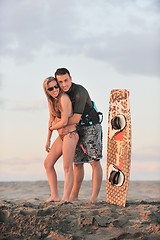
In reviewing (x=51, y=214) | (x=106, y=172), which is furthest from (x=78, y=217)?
(x=106, y=172)

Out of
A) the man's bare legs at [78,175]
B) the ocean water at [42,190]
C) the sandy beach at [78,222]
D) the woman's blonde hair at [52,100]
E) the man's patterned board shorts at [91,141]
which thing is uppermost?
the woman's blonde hair at [52,100]

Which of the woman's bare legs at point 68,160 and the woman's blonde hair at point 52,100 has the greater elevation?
the woman's blonde hair at point 52,100

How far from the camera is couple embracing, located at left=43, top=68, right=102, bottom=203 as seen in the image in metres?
6.02

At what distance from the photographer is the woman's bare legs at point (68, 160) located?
19.9ft

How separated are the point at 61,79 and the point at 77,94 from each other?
10.5 inches

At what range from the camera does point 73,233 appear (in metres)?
4.92

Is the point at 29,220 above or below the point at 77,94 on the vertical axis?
below

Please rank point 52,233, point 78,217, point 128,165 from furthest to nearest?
point 128,165
point 78,217
point 52,233

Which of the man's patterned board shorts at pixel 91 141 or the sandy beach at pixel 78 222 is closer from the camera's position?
the sandy beach at pixel 78 222

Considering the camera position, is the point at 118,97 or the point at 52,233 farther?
the point at 118,97

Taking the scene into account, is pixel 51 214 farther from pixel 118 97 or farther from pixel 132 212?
pixel 118 97

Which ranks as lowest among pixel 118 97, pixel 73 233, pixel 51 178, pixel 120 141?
pixel 73 233

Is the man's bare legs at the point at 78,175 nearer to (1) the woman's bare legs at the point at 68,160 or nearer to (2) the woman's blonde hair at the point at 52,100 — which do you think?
(1) the woman's bare legs at the point at 68,160

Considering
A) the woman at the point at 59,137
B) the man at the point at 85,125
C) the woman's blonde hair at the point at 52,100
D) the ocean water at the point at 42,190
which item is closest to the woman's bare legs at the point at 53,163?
the woman at the point at 59,137
